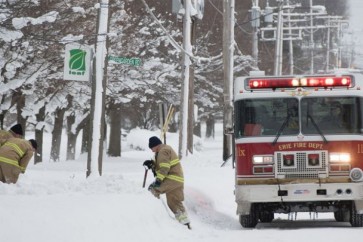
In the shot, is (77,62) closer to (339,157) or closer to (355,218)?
(339,157)

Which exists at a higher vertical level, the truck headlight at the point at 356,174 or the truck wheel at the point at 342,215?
the truck headlight at the point at 356,174

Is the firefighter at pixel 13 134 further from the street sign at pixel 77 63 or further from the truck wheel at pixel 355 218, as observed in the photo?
the truck wheel at pixel 355 218

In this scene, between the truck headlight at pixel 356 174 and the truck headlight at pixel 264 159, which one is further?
the truck headlight at pixel 264 159

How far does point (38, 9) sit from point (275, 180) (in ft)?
34.0

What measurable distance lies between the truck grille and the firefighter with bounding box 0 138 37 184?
4.23 m

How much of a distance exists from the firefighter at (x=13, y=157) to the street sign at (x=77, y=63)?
259cm

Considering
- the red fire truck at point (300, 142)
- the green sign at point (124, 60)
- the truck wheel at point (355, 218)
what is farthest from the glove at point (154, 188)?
the green sign at point (124, 60)

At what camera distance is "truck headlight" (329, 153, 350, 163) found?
14.6m

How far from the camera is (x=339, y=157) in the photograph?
14.6m

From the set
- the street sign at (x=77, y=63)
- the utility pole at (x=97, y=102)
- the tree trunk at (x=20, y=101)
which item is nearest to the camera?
the street sign at (x=77, y=63)

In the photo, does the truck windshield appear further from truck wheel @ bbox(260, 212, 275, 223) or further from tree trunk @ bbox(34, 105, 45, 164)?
tree trunk @ bbox(34, 105, 45, 164)

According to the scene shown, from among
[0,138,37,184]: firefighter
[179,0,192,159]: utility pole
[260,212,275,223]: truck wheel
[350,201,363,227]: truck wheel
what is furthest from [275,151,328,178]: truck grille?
[179,0,192,159]: utility pole

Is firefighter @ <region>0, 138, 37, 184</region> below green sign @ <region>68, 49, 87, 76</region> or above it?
below

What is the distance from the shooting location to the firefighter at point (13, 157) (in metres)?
14.6
